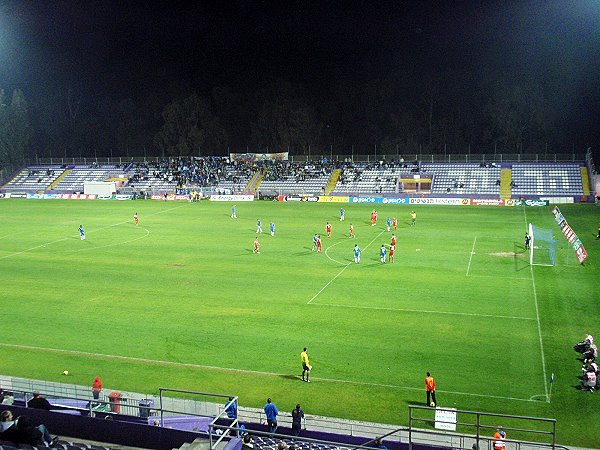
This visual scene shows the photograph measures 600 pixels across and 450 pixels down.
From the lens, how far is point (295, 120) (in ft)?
317

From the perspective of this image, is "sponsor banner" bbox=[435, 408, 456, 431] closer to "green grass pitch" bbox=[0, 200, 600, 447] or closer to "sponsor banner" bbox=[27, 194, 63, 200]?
"green grass pitch" bbox=[0, 200, 600, 447]

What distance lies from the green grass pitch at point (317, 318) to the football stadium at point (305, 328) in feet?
0.36

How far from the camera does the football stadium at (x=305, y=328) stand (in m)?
16.3

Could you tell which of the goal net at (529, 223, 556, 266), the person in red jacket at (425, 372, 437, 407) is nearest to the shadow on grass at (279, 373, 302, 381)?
the person in red jacket at (425, 372, 437, 407)

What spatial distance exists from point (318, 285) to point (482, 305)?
9.07m

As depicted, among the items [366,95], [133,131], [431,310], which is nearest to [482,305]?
[431,310]

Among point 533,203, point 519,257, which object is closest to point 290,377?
point 519,257

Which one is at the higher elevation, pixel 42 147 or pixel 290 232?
pixel 42 147

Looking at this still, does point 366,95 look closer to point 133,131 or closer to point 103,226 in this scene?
point 133,131

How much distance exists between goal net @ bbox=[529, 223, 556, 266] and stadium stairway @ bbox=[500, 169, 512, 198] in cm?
2747

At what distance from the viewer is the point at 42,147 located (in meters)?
112

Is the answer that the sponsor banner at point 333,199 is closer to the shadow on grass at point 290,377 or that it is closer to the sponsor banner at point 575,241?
the sponsor banner at point 575,241

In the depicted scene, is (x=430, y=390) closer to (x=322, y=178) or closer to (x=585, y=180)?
(x=585, y=180)

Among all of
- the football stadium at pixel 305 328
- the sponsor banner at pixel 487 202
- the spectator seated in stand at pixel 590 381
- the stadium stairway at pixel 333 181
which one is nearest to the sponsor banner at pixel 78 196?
the football stadium at pixel 305 328
